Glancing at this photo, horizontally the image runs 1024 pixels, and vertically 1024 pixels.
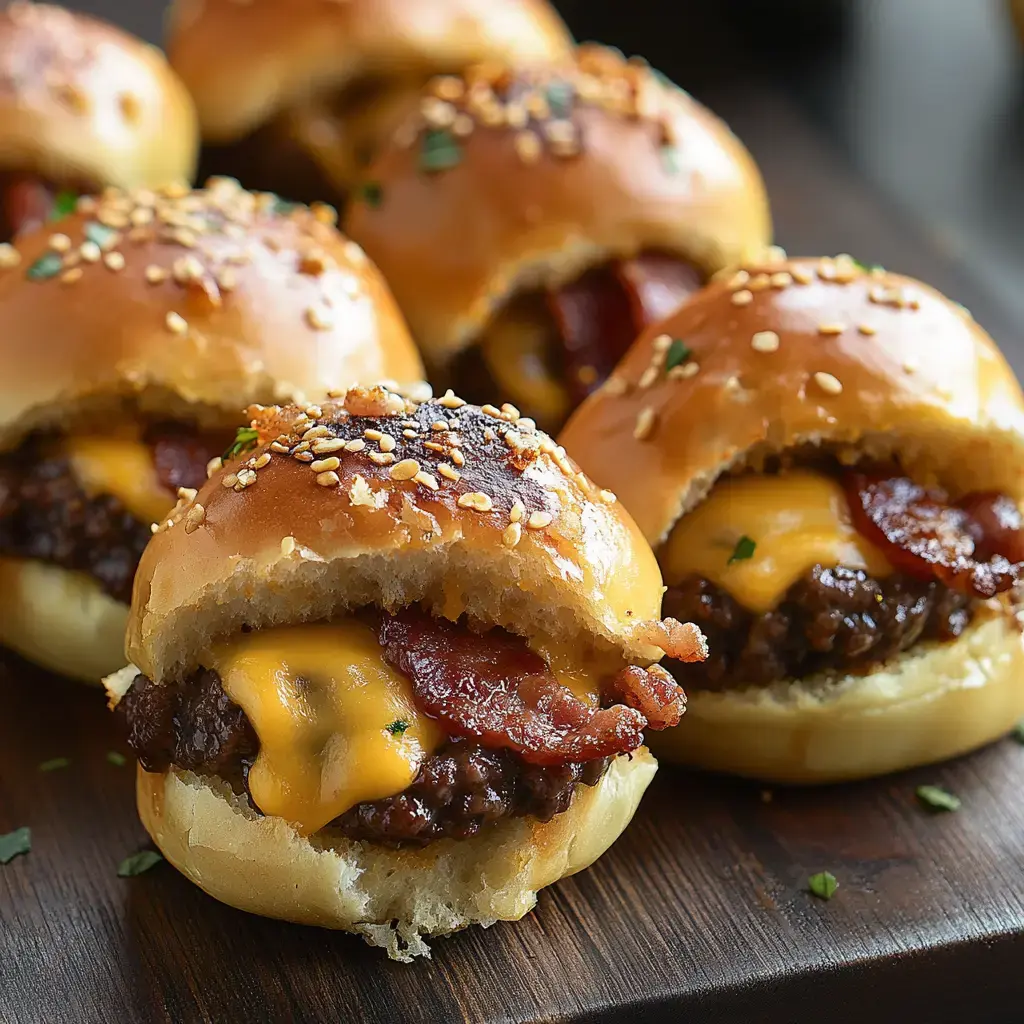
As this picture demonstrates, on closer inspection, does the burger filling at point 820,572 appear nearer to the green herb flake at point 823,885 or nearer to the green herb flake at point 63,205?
the green herb flake at point 823,885

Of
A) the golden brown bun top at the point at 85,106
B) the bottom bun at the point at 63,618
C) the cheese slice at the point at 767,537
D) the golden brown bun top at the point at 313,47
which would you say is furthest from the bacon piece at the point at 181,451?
the golden brown bun top at the point at 313,47

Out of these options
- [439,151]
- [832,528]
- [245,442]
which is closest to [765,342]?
[832,528]

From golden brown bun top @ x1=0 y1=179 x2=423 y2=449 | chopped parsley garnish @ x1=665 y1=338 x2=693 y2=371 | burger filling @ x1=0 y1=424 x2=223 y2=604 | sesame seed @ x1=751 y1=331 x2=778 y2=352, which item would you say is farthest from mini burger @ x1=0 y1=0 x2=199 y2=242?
sesame seed @ x1=751 y1=331 x2=778 y2=352

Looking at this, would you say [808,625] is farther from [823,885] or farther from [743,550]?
A: [823,885]

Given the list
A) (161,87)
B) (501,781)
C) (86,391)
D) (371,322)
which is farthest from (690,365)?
(161,87)

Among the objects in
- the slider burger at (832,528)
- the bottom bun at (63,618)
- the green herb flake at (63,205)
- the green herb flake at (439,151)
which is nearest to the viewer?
the slider burger at (832,528)

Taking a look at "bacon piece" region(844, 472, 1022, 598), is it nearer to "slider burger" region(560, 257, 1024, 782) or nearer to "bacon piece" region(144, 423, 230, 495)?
"slider burger" region(560, 257, 1024, 782)
